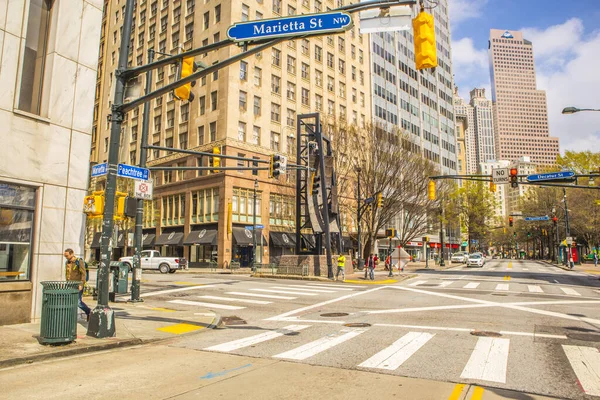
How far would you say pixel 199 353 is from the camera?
27.1ft

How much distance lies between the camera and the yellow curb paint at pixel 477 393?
534 cm

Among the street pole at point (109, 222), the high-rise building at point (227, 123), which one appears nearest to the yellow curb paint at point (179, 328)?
the street pole at point (109, 222)

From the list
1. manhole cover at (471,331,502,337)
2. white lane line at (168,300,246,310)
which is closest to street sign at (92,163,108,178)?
white lane line at (168,300,246,310)

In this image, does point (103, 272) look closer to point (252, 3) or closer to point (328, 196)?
point (328, 196)

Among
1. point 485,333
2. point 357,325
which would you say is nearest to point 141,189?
point 357,325

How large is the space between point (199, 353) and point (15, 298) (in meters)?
5.37

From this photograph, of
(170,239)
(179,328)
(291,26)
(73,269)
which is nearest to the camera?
(291,26)

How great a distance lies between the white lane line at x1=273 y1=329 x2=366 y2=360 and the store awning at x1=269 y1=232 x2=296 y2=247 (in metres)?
36.3

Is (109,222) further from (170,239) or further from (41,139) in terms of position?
(170,239)

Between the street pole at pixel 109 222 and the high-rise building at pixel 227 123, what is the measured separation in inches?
1201

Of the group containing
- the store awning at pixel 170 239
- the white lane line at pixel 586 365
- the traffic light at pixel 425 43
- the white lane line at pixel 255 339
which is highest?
the traffic light at pixel 425 43

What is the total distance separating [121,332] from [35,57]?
7656mm

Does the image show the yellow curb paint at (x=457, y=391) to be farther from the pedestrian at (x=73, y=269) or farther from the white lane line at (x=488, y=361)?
the pedestrian at (x=73, y=269)

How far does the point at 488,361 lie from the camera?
23.6 feet
